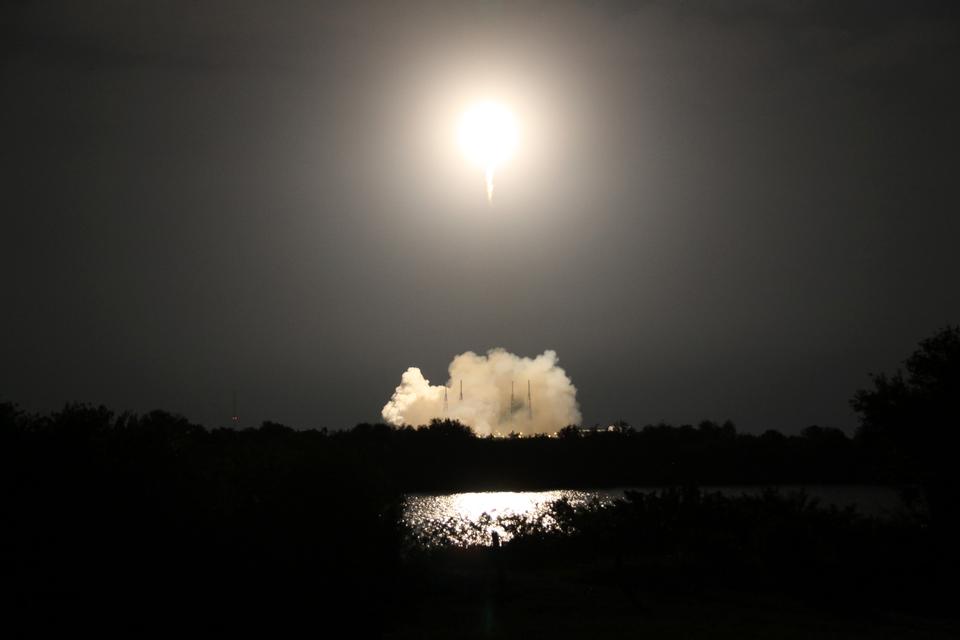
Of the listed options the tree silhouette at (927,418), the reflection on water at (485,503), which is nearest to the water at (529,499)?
the reflection on water at (485,503)

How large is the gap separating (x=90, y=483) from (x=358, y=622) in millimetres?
9884

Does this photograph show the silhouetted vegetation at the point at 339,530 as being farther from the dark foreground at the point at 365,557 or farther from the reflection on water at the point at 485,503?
the reflection on water at the point at 485,503

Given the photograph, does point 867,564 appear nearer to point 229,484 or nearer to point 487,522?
point 487,522

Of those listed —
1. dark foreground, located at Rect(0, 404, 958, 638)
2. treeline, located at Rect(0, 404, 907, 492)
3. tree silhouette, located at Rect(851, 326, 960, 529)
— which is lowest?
dark foreground, located at Rect(0, 404, 958, 638)

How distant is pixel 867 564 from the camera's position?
38.6m

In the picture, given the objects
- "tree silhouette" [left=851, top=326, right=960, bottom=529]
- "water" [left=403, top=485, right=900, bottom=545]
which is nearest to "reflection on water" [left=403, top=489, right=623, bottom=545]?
"water" [left=403, top=485, right=900, bottom=545]

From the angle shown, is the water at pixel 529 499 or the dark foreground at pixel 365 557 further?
the water at pixel 529 499

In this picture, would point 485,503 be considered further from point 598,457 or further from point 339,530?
point 339,530

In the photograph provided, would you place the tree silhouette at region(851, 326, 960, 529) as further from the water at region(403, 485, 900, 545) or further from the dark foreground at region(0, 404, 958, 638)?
the water at region(403, 485, 900, 545)

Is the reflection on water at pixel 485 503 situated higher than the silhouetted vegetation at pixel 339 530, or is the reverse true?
the reflection on water at pixel 485 503

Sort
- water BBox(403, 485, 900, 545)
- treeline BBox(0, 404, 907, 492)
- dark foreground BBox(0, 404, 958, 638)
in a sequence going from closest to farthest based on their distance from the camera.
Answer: dark foreground BBox(0, 404, 958, 638)
water BBox(403, 485, 900, 545)
treeline BBox(0, 404, 907, 492)

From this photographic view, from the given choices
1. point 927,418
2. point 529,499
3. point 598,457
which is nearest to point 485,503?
point 529,499

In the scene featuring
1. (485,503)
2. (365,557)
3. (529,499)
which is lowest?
(365,557)

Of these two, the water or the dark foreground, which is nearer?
the dark foreground
